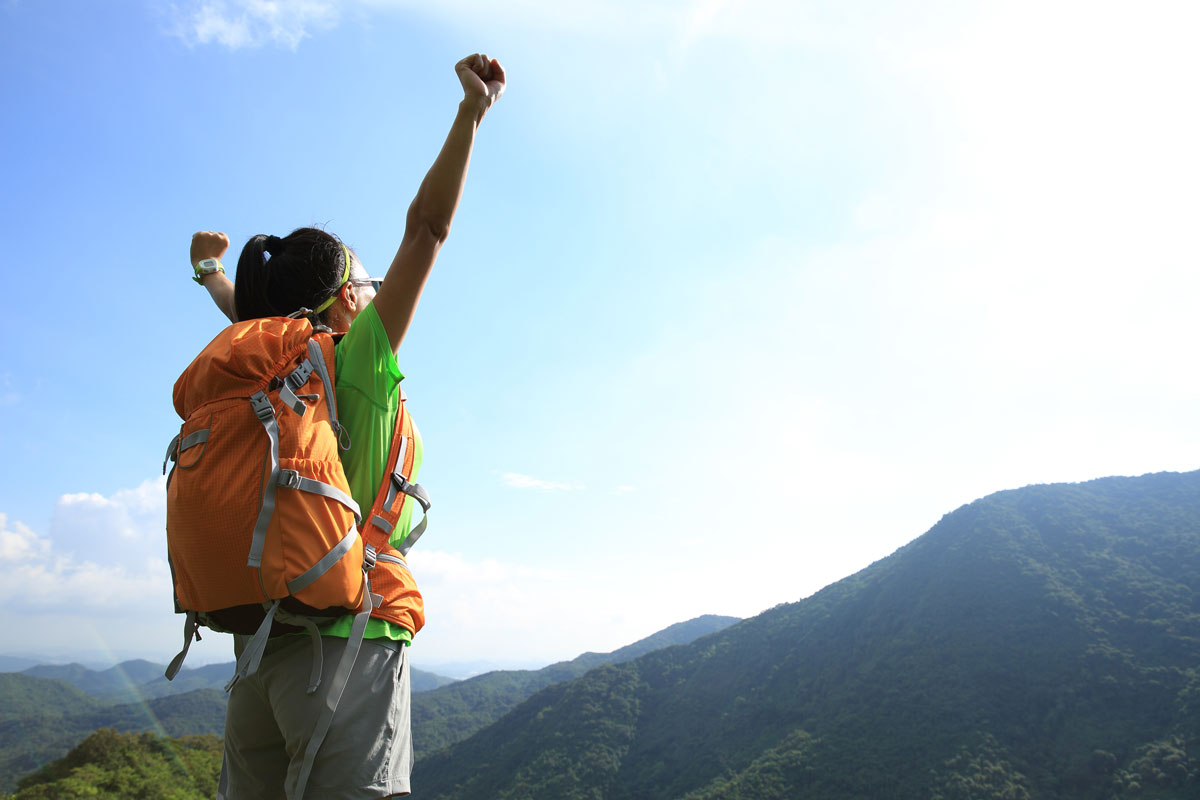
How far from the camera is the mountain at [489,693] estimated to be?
240 ft

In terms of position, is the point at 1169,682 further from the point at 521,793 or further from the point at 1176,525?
the point at 521,793

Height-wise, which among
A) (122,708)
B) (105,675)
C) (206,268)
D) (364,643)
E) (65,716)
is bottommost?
(105,675)

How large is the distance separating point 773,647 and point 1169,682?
30.6m

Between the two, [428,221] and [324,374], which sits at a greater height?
[428,221]

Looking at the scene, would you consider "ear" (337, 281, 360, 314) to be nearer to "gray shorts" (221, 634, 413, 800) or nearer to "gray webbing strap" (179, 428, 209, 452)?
"gray webbing strap" (179, 428, 209, 452)


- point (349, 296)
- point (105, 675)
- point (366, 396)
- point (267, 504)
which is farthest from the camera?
point (105, 675)

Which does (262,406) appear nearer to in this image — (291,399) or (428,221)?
(291,399)

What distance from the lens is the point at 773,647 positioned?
6291 cm

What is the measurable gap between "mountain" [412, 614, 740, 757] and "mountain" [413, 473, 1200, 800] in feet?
38.5

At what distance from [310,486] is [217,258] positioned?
147 cm

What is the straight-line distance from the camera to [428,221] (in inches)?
56.3

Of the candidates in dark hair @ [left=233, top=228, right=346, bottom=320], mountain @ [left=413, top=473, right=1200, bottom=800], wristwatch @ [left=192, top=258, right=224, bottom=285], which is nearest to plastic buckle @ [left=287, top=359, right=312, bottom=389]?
dark hair @ [left=233, top=228, right=346, bottom=320]

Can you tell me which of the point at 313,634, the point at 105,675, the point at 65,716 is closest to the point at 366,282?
the point at 313,634

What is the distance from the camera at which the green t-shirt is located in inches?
55.1
